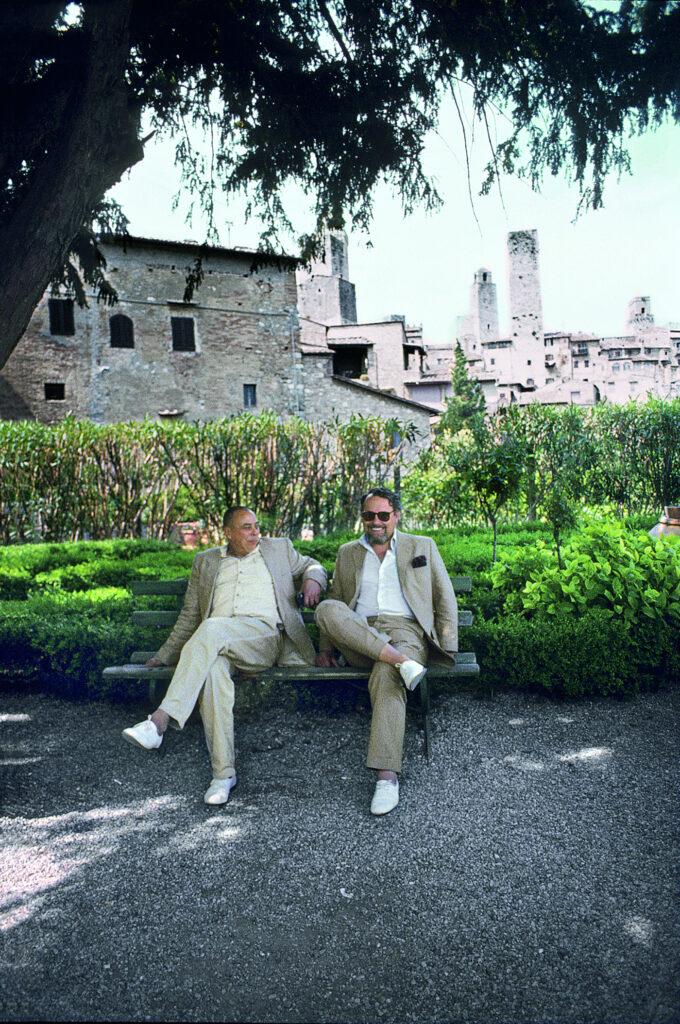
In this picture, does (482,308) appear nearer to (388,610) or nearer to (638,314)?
(638,314)

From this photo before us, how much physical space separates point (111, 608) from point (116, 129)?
4.10 meters

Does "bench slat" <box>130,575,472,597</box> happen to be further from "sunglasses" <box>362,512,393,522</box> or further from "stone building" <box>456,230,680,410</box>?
"stone building" <box>456,230,680,410</box>

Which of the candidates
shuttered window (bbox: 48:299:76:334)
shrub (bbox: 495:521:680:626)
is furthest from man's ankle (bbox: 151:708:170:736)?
shuttered window (bbox: 48:299:76:334)

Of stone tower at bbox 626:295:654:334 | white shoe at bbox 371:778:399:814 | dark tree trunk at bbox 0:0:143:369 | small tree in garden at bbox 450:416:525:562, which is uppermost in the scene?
stone tower at bbox 626:295:654:334

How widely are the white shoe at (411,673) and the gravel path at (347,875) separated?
0.59m

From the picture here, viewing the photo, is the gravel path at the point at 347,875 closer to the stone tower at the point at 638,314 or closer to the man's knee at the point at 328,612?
the man's knee at the point at 328,612

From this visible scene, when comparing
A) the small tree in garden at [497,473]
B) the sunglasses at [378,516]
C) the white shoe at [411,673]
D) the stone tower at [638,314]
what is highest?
the stone tower at [638,314]

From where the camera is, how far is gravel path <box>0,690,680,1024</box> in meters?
2.55

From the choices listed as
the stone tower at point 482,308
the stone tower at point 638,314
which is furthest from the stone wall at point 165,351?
the stone tower at point 638,314

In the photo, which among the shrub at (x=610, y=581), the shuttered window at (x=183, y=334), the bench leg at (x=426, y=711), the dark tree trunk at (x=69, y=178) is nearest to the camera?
the dark tree trunk at (x=69, y=178)

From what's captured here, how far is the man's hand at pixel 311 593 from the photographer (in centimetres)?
488

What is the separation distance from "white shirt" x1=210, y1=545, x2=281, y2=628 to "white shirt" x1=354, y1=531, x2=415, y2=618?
57 centimetres

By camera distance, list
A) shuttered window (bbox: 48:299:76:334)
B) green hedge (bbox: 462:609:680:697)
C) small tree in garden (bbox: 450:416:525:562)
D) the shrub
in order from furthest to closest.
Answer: shuttered window (bbox: 48:299:76:334) → small tree in garden (bbox: 450:416:525:562) → the shrub → green hedge (bbox: 462:609:680:697)

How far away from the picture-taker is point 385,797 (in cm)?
388
